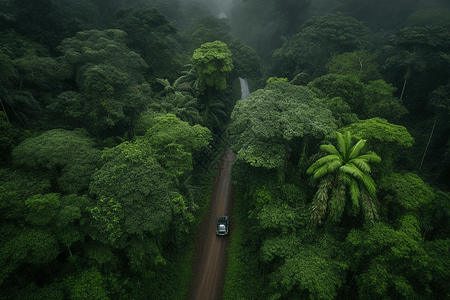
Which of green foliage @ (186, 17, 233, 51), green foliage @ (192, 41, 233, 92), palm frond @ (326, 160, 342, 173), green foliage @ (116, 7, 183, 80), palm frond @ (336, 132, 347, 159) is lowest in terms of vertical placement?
palm frond @ (326, 160, 342, 173)

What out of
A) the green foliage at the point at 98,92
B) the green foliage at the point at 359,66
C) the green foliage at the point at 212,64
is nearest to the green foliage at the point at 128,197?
the green foliage at the point at 98,92

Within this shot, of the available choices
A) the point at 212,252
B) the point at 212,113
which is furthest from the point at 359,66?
the point at 212,252

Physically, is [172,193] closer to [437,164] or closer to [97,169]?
[97,169]

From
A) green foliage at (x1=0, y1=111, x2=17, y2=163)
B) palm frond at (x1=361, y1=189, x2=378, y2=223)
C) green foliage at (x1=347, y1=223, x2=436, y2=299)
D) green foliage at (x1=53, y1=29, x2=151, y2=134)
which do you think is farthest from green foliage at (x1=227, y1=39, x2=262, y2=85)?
green foliage at (x1=347, y1=223, x2=436, y2=299)

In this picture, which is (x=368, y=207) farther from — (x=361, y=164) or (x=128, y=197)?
(x=128, y=197)

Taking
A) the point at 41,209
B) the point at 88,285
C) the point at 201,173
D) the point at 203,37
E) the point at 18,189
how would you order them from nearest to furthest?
the point at 41,209 → the point at 88,285 → the point at 18,189 → the point at 201,173 → the point at 203,37

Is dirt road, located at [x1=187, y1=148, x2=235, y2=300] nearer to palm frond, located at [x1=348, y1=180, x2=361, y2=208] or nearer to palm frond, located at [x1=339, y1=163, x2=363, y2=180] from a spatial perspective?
palm frond, located at [x1=348, y1=180, x2=361, y2=208]

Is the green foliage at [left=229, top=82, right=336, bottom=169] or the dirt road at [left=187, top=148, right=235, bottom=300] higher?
the green foliage at [left=229, top=82, right=336, bottom=169]
